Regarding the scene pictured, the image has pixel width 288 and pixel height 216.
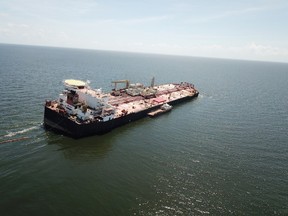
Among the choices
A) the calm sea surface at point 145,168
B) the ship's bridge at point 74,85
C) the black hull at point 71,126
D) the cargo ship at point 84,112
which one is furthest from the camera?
the ship's bridge at point 74,85

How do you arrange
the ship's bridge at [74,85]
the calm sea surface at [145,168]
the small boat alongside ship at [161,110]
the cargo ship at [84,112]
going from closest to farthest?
1. the calm sea surface at [145,168]
2. the cargo ship at [84,112]
3. the ship's bridge at [74,85]
4. the small boat alongside ship at [161,110]

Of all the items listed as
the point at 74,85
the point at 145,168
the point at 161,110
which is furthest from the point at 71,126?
the point at 161,110

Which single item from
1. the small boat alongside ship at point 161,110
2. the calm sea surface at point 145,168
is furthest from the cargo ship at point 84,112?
the calm sea surface at point 145,168

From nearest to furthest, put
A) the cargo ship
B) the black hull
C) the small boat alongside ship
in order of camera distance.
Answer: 1. the black hull
2. the cargo ship
3. the small boat alongside ship

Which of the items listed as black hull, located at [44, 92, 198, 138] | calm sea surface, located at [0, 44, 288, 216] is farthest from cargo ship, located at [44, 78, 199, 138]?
calm sea surface, located at [0, 44, 288, 216]

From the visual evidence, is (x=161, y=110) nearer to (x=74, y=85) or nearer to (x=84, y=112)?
(x=84, y=112)

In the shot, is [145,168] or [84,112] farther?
[84,112]

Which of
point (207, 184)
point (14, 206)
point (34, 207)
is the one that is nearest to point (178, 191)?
point (207, 184)

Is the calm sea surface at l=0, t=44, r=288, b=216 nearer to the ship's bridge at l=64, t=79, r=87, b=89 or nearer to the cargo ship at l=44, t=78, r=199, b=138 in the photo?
the cargo ship at l=44, t=78, r=199, b=138

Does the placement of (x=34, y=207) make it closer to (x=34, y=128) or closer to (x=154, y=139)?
(x=34, y=128)

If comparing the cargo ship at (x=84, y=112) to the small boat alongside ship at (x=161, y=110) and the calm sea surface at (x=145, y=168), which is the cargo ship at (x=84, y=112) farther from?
the calm sea surface at (x=145, y=168)

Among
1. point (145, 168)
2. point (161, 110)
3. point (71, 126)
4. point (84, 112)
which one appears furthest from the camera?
point (161, 110)
